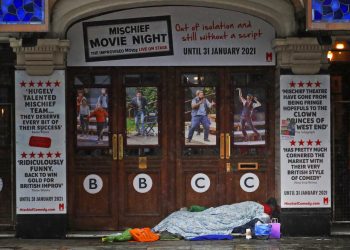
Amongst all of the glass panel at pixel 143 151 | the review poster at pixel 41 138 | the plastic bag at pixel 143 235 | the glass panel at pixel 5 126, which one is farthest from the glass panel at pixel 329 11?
the glass panel at pixel 5 126

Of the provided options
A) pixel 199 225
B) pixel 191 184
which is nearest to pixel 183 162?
pixel 191 184

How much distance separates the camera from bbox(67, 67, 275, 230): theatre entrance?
34.7ft

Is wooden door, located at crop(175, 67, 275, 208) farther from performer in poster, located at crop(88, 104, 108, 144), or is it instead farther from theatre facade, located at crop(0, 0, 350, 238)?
performer in poster, located at crop(88, 104, 108, 144)

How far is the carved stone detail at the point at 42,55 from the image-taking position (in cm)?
995

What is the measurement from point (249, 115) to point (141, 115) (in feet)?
5.77

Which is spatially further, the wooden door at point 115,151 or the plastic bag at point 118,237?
the wooden door at point 115,151

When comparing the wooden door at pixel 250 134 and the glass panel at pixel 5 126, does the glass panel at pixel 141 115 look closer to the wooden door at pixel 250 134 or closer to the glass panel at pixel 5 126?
the wooden door at pixel 250 134

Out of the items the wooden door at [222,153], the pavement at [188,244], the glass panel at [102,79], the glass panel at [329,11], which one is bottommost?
the pavement at [188,244]

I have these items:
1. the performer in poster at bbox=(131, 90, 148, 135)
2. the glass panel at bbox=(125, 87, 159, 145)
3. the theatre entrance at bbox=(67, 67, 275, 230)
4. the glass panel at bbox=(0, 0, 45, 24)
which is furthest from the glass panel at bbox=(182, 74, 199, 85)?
the glass panel at bbox=(0, 0, 45, 24)

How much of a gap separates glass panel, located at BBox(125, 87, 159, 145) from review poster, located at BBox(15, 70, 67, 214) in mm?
1128

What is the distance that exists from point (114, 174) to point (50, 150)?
113 cm

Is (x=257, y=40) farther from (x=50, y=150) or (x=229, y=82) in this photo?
(x=50, y=150)

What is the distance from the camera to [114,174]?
10.6 m

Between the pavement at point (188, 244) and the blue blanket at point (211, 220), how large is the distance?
218 millimetres
